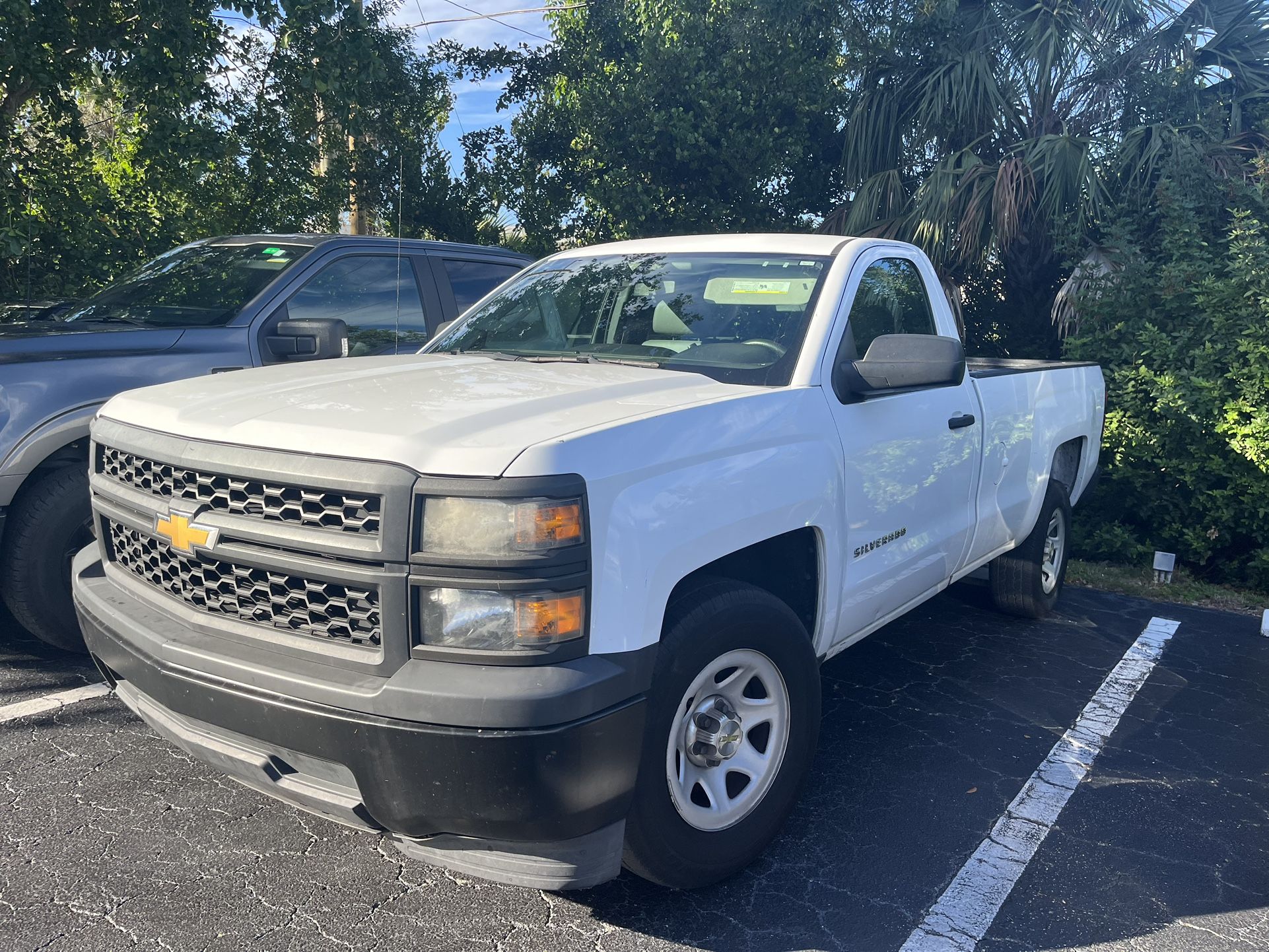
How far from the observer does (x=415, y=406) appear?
2795mm

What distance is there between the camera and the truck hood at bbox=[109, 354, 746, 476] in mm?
2449

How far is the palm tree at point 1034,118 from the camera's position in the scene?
9.07 m

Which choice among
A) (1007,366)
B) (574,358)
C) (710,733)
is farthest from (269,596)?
(1007,366)

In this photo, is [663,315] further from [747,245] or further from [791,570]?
[791,570]

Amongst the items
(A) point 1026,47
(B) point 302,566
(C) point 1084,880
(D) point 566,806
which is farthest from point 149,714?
(A) point 1026,47

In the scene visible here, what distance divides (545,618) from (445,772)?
0.40m

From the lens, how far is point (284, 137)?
1010 cm

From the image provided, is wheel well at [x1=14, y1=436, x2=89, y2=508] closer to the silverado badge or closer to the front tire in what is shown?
the silverado badge

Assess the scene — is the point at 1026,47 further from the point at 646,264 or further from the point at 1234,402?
the point at 646,264

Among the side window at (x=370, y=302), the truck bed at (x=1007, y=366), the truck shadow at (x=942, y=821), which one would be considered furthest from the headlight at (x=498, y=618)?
the side window at (x=370, y=302)

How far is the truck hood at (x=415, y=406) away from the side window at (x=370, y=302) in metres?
2.01

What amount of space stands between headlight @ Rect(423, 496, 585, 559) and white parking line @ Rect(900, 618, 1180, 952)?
151 cm

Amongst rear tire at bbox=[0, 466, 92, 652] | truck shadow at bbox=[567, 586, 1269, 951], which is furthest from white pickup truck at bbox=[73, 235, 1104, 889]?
rear tire at bbox=[0, 466, 92, 652]

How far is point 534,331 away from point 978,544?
86.5 inches
